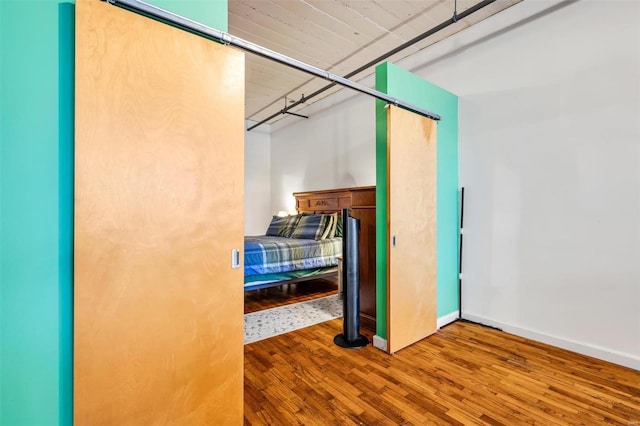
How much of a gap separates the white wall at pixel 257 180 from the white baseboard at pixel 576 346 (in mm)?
5280

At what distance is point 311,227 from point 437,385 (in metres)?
3.23

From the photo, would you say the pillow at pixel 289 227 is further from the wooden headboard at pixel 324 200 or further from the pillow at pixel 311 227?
the wooden headboard at pixel 324 200

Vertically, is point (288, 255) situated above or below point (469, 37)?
below

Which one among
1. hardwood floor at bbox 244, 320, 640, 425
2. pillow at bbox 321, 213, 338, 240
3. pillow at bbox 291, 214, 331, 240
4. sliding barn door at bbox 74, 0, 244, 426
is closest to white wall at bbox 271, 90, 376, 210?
pillow at bbox 321, 213, 338, 240

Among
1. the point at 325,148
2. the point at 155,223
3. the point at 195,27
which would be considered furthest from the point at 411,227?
the point at 325,148

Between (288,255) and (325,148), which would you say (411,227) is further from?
(325,148)

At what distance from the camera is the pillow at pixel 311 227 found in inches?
189

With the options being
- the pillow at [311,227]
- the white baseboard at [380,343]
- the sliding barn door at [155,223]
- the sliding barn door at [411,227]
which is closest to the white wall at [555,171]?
the sliding barn door at [411,227]

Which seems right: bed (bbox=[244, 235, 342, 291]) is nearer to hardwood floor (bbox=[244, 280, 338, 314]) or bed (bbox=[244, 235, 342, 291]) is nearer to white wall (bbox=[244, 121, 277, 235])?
hardwood floor (bbox=[244, 280, 338, 314])

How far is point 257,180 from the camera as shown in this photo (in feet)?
23.2

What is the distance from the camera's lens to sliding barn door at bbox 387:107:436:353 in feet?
8.23
